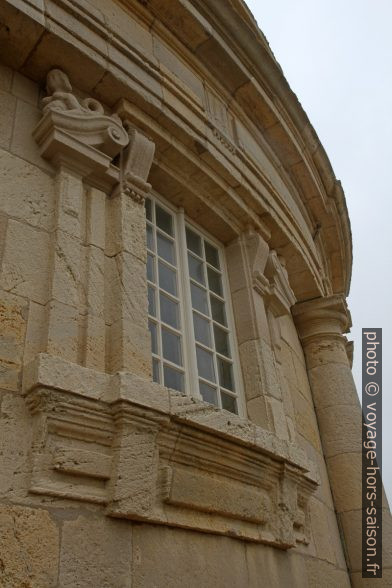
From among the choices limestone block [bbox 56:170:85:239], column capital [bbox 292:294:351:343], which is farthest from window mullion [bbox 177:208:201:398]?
column capital [bbox 292:294:351:343]

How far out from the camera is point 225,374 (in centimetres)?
402

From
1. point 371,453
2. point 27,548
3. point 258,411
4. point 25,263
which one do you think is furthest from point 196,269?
point 371,453

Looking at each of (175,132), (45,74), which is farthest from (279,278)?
(45,74)

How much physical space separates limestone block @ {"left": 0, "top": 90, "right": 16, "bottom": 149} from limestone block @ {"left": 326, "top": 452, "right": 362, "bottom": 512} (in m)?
4.15

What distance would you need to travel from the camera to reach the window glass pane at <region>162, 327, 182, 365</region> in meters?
3.52

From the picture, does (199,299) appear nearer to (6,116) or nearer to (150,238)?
(150,238)

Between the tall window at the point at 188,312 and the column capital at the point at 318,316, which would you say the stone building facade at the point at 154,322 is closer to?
the tall window at the point at 188,312

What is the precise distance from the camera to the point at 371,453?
5574mm

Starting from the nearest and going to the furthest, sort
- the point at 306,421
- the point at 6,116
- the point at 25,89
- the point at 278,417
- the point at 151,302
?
1. the point at 6,116
2. the point at 25,89
3. the point at 151,302
4. the point at 278,417
5. the point at 306,421

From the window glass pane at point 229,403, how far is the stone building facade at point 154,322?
0.01 meters

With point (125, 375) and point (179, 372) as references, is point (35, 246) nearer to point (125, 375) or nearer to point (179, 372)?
point (125, 375)

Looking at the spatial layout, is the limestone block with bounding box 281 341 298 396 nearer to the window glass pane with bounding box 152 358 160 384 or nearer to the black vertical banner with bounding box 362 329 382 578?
the black vertical banner with bounding box 362 329 382 578

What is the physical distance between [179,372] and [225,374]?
2.00 feet

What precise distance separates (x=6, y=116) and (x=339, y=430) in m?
4.22
